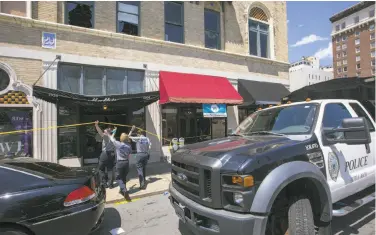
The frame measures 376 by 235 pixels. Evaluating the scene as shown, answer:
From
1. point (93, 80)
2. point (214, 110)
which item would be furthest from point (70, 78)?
point (214, 110)

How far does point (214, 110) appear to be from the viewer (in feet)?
34.0

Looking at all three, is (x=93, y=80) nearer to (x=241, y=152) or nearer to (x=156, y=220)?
(x=156, y=220)

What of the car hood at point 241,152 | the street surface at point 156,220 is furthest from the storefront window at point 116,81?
the car hood at point 241,152

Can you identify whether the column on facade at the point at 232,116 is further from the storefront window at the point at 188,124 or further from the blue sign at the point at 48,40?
the blue sign at the point at 48,40

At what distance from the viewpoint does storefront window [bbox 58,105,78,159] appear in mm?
8977

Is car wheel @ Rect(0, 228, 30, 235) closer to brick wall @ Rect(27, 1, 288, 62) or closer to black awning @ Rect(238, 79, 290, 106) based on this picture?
brick wall @ Rect(27, 1, 288, 62)

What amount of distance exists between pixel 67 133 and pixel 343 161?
8774 millimetres

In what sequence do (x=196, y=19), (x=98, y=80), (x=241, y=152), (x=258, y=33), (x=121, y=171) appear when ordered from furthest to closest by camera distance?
(x=258, y=33), (x=196, y=19), (x=98, y=80), (x=121, y=171), (x=241, y=152)

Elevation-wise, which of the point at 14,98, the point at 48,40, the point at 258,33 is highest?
the point at 258,33

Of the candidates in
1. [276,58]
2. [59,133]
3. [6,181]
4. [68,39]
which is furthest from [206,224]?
[276,58]

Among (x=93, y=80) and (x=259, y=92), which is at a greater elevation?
(x=93, y=80)

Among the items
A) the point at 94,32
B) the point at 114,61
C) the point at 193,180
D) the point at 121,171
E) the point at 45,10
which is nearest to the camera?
the point at 193,180

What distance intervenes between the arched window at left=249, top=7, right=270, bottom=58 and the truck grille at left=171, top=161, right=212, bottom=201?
39.2ft

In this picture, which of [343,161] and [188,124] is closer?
[343,161]
